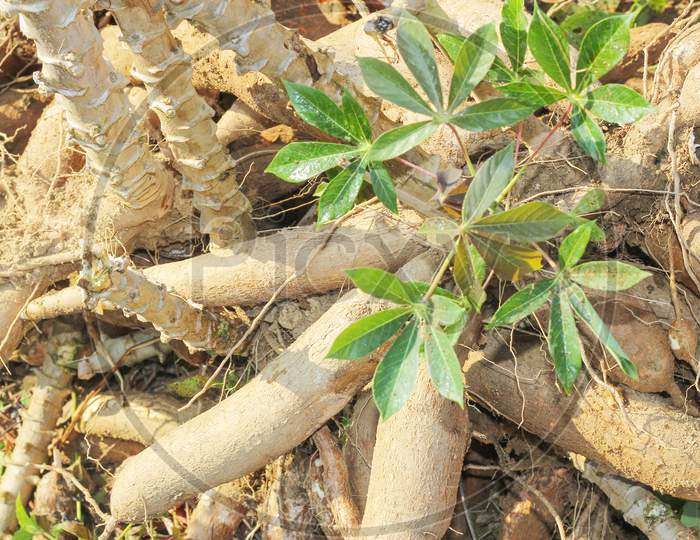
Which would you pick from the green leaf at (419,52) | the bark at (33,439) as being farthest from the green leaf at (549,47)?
the bark at (33,439)

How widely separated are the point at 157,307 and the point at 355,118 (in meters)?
0.50

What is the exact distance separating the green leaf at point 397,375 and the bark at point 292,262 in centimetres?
42

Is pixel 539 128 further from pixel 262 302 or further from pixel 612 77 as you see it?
pixel 262 302

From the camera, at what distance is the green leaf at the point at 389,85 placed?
961 millimetres

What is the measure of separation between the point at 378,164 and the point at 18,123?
3.83 ft

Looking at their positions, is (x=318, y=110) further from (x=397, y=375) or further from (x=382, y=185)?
(x=397, y=375)

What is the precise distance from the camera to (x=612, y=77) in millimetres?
1655

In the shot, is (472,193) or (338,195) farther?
(338,195)

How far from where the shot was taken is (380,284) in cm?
97

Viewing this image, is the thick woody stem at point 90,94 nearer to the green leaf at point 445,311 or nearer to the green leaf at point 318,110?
the green leaf at point 318,110

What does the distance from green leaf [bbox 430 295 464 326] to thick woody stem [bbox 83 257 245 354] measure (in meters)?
0.50

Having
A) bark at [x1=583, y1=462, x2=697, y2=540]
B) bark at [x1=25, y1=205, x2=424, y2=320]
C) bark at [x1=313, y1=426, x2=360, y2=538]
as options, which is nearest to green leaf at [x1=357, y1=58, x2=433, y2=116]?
bark at [x1=25, y1=205, x2=424, y2=320]

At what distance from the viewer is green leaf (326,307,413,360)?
0.97 m

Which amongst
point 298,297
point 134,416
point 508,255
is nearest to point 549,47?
point 508,255
